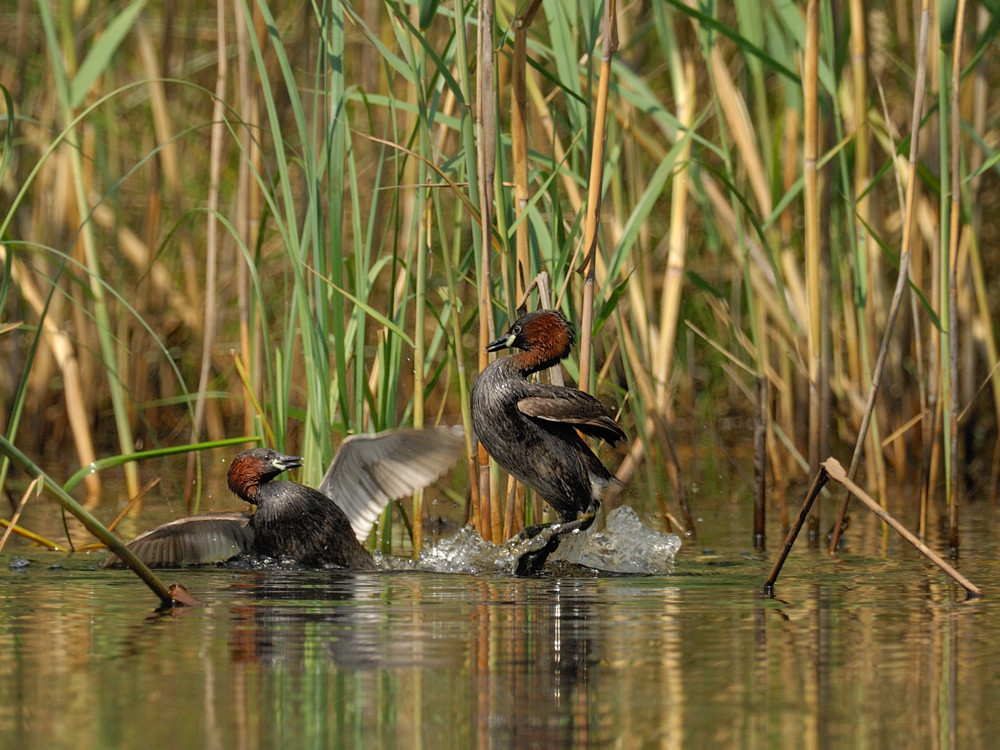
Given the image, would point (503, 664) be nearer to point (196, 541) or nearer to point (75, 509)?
point (75, 509)

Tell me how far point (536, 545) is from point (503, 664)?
1.85 meters

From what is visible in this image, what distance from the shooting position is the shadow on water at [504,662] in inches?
98.0

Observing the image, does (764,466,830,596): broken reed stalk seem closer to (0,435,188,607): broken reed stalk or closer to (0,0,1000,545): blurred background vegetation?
(0,0,1000,545): blurred background vegetation

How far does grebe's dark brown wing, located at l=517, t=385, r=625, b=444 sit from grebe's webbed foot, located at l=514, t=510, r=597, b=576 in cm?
36

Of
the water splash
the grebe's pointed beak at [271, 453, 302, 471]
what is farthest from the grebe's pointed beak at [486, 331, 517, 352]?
the grebe's pointed beak at [271, 453, 302, 471]

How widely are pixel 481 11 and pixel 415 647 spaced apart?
217 centimetres

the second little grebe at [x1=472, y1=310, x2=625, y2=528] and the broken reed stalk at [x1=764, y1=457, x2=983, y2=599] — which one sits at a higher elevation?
the second little grebe at [x1=472, y1=310, x2=625, y2=528]

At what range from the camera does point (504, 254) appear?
479 cm

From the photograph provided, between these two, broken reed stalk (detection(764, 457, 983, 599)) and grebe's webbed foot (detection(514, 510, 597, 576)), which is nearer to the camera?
broken reed stalk (detection(764, 457, 983, 599))

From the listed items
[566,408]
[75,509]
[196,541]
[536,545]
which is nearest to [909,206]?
[566,408]

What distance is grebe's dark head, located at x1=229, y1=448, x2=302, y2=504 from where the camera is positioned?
555 cm

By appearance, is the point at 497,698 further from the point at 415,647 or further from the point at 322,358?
the point at 322,358

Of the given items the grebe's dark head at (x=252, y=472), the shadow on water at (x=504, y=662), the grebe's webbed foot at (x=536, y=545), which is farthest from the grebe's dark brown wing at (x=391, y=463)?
the shadow on water at (x=504, y=662)

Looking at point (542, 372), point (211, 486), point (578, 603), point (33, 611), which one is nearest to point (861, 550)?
point (542, 372)
